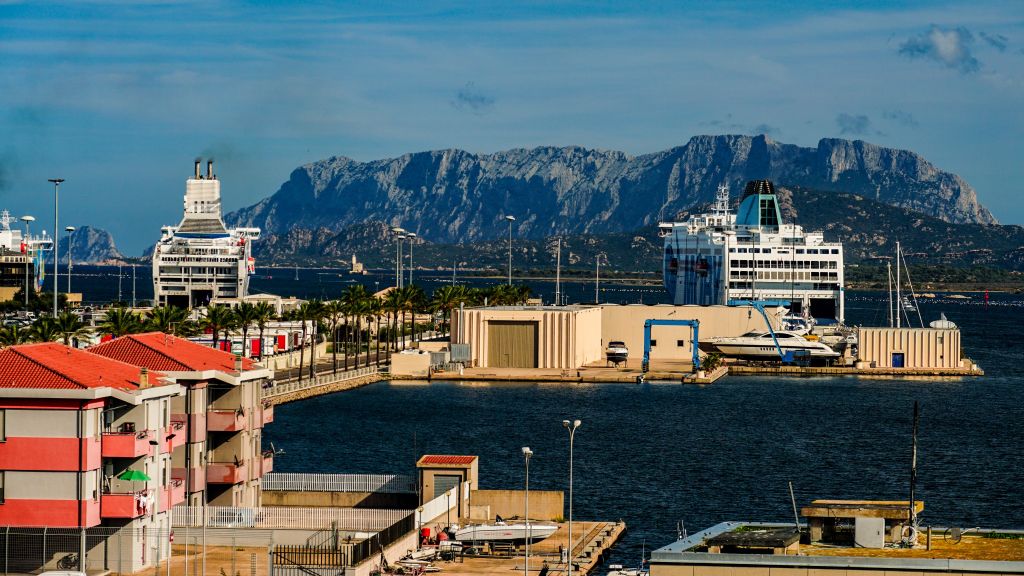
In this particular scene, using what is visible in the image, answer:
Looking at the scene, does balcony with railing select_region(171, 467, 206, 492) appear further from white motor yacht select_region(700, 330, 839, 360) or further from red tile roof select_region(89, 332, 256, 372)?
white motor yacht select_region(700, 330, 839, 360)

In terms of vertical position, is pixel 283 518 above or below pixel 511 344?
below

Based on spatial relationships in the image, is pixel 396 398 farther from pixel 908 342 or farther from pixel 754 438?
pixel 908 342

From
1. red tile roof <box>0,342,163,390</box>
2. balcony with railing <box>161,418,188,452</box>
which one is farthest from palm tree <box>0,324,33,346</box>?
red tile roof <box>0,342,163,390</box>

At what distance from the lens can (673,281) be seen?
18900 centimetres

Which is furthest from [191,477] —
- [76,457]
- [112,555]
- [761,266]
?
[761,266]

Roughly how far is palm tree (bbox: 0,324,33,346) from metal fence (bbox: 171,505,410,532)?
26.1m

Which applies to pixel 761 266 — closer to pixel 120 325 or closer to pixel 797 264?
pixel 797 264

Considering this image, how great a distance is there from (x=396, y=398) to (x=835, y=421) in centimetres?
2468

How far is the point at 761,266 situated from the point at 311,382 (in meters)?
73.2

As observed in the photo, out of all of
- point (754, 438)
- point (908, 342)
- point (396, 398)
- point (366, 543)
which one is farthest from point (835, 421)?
point (366, 543)

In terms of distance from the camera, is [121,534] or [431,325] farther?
[431,325]

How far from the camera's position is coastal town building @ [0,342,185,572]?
3350 cm

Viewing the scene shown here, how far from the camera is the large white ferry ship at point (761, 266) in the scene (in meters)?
157

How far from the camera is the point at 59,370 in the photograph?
112ft
